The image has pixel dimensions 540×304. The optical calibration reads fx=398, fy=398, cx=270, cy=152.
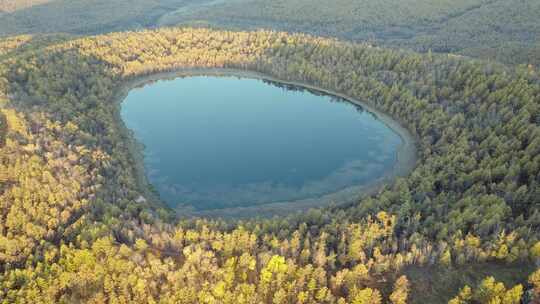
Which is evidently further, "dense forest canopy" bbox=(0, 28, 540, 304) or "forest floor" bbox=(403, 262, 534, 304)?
"dense forest canopy" bbox=(0, 28, 540, 304)

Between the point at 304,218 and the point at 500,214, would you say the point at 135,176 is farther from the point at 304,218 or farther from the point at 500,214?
the point at 500,214

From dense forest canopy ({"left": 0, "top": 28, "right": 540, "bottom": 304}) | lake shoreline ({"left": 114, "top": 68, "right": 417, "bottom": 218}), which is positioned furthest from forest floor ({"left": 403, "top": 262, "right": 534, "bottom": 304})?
lake shoreline ({"left": 114, "top": 68, "right": 417, "bottom": 218})

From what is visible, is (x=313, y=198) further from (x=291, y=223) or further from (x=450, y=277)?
(x=450, y=277)

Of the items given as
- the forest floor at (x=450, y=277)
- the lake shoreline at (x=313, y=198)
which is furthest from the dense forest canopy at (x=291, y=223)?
the lake shoreline at (x=313, y=198)

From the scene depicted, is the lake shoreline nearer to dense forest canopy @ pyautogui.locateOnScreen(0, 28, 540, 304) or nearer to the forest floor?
dense forest canopy @ pyautogui.locateOnScreen(0, 28, 540, 304)

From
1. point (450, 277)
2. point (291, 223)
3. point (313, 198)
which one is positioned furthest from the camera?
Result: point (313, 198)

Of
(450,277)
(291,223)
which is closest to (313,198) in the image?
(291,223)

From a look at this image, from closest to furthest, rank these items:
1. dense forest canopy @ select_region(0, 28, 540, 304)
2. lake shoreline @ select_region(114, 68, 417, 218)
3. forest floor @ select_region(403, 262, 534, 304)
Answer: forest floor @ select_region(403, 262, 534, 304), dense forest canopy @ select_region(0, 28, 540, 304), lake shoreline @ select_region(114, 68, 417, 218)

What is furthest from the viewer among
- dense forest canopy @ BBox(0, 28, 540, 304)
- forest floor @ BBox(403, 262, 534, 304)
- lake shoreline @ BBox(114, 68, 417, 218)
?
lake shoreline @ BBox(114, 68, 417, 218)

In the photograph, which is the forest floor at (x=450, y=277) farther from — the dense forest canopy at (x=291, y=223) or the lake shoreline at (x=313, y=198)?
the lake shoreline at (x=313, y=198)
